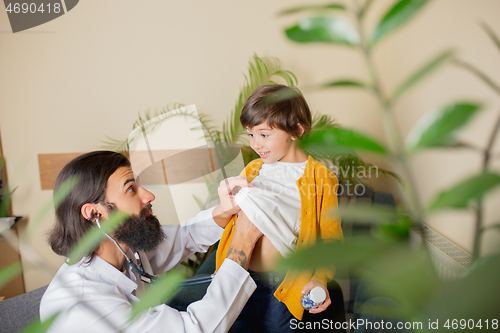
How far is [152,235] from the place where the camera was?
1.19 metres

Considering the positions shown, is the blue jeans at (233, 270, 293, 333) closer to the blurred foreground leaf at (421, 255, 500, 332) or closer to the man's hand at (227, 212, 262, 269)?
the man's hand at (227, 212, 262, 269)

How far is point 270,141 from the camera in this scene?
125 cm

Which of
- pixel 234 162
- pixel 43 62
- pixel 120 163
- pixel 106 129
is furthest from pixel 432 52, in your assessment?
pixel 43 62

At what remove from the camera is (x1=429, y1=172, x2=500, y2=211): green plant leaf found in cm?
17

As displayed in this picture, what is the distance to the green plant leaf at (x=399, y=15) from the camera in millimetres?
192

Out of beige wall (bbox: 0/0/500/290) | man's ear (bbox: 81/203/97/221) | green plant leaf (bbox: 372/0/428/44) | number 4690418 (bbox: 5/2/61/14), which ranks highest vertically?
number 4690418 (bbox: 5/2/61/14)

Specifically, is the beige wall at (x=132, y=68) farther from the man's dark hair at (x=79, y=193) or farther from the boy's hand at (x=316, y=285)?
the boy's hand at (x=316, y=285)

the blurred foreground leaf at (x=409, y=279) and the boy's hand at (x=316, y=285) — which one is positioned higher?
the blurred foreground leaf at (x=409, y=279)

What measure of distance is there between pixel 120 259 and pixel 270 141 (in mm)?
758

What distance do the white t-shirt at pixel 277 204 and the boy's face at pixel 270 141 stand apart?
6cm

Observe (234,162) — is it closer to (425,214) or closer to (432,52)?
(432,52)

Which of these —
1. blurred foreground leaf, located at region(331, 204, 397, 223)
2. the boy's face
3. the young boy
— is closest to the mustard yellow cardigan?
the young boy

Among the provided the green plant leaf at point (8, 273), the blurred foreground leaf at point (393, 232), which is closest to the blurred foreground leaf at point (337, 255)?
the blurred foreground leaf at point (393, 232)

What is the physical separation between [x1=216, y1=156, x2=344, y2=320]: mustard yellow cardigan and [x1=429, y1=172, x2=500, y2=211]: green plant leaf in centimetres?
92
